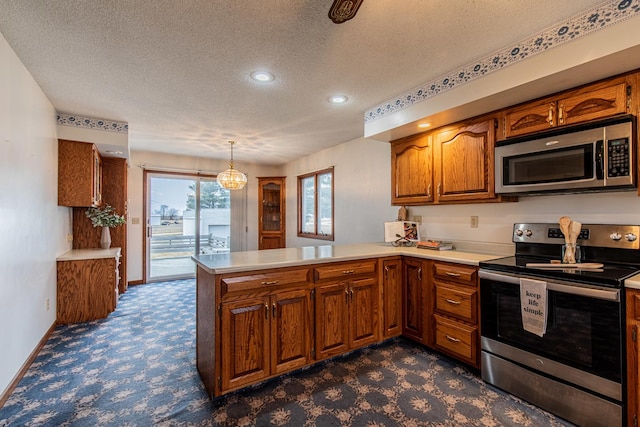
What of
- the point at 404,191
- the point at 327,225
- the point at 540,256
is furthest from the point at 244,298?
the point at 327,225

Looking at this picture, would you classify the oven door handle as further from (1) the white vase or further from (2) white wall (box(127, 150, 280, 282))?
(2) white wall (box(127, 150, 280, 282))

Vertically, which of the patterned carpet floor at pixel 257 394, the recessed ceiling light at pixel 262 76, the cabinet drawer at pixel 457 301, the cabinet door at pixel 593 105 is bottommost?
the patterned carpet floor at pixel 257 394

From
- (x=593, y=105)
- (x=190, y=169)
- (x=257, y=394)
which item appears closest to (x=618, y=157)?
(x=593, y=105)

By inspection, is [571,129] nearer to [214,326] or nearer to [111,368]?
[214,326]

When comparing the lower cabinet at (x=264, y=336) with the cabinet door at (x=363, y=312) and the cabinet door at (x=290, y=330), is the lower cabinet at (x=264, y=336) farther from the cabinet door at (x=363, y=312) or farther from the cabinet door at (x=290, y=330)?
the cabinet door at (x=363, y=312)

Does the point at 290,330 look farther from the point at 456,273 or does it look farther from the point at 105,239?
the point at 105,239

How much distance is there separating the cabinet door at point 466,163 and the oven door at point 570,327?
0.84 metres

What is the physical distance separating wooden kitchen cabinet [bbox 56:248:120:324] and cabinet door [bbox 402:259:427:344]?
346cm

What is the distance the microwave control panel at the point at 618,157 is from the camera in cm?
183

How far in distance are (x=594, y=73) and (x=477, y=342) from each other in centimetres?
198

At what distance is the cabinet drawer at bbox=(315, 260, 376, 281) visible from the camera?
239 centimetres

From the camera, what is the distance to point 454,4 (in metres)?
1.66

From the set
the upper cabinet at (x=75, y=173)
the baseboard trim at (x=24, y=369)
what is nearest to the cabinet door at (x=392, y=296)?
the baseboard trim at (x=24, y=369)

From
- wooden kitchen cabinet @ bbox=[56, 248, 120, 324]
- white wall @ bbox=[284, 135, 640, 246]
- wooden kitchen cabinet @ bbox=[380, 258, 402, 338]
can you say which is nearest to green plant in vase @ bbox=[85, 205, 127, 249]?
wooden kitchen cabinet @ bbox=[56, 248, 120, 324]
